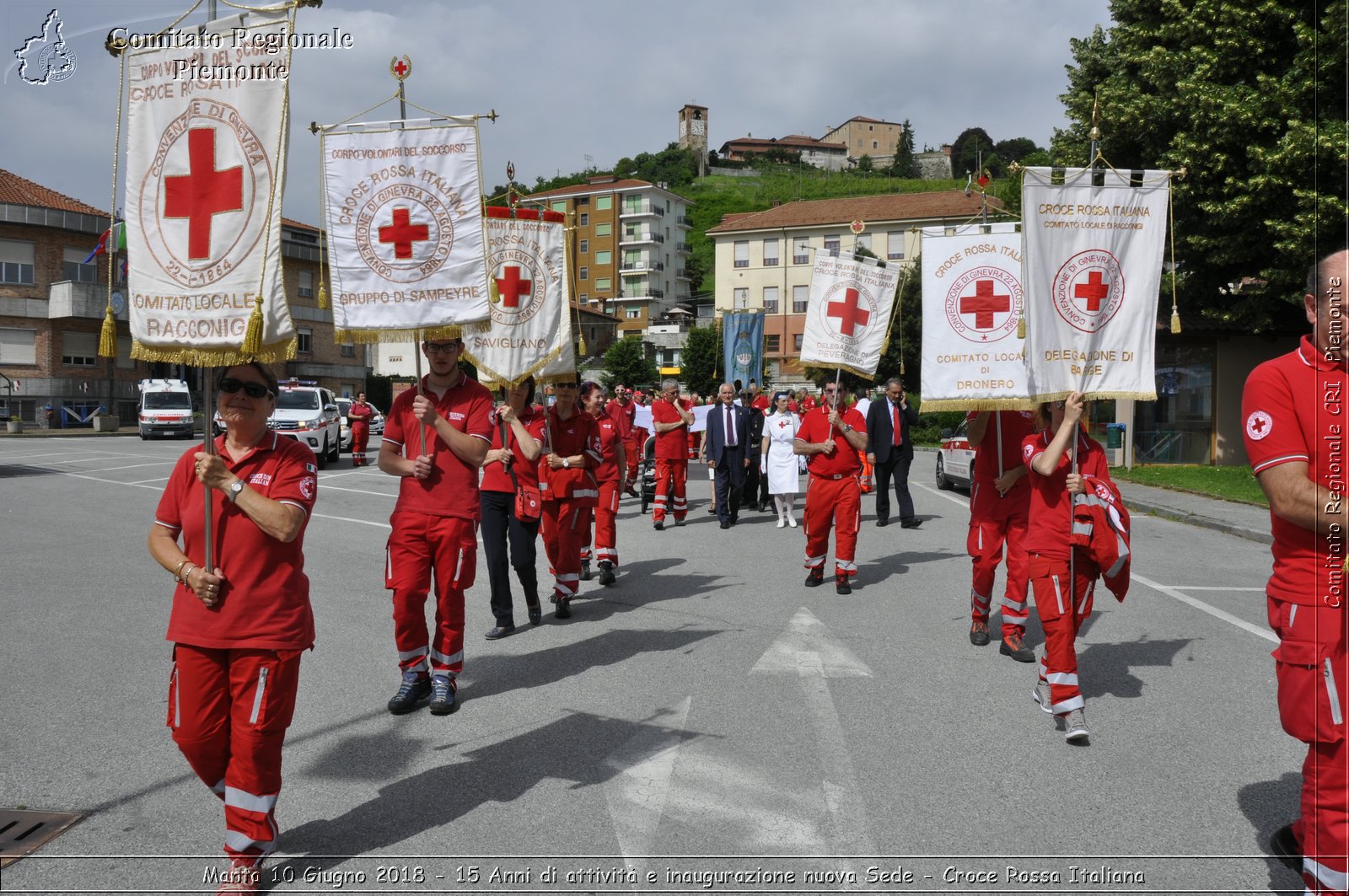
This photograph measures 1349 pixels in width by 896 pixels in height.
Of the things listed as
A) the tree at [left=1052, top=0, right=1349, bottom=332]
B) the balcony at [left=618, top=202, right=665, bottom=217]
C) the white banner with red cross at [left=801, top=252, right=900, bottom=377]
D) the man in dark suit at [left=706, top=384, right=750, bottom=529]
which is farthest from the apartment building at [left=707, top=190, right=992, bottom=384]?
the white banner with red cross at [left=801, top=252, right=900, bottom=377]

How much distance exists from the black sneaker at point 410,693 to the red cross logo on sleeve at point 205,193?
273 cm

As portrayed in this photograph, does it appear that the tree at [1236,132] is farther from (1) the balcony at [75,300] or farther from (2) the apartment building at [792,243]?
(2) the apartment building at [792,243]

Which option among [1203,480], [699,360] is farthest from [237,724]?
[699,360]

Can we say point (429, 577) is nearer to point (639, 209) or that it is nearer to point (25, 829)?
point (25, 829)

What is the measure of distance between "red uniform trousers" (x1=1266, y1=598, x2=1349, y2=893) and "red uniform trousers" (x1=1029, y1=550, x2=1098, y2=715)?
193cm

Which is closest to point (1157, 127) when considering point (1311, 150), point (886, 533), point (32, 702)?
point (1311, 150)

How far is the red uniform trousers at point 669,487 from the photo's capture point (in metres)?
14.7

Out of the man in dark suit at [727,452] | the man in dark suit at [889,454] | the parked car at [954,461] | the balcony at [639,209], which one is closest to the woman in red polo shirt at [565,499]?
the man in dark suit at [727,452]

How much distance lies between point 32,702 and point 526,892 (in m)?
3.71

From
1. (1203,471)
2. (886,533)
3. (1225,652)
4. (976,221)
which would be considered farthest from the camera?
(1203,471)

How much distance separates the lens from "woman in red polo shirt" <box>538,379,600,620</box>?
8.48m

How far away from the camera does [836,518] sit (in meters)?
9.68

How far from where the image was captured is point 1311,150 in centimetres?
1875

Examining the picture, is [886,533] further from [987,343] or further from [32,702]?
[32,702]
